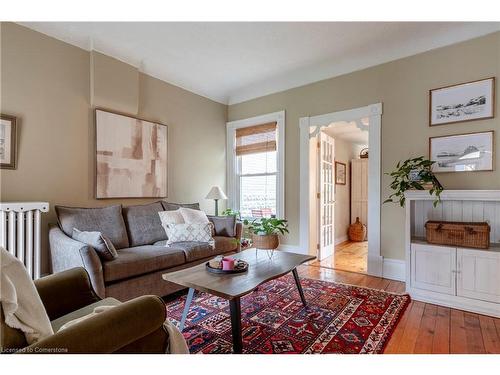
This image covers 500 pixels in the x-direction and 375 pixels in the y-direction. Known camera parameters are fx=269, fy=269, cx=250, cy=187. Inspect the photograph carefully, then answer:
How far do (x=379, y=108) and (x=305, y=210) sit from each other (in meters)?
1.65

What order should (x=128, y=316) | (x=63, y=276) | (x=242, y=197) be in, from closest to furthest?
(x=128, y=316) < (x=63, y=276) < (x=242, y=197)

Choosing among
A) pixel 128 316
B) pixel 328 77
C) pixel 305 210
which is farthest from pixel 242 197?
pixel 128 316

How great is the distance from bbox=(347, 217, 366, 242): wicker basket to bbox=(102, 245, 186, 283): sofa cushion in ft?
13.6

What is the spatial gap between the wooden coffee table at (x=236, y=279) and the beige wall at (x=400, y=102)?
→ 1.68 metres

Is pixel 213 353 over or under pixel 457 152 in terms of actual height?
under

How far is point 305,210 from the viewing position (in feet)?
13.0

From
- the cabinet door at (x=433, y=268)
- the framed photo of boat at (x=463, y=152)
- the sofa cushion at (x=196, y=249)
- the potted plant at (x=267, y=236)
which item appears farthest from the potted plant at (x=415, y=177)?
the sofa cushion at (x=196, y=249)

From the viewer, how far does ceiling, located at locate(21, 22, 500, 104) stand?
2.79 metres

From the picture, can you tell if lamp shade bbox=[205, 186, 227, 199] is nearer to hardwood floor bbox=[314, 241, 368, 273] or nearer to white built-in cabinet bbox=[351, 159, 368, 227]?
hardwood floor bbox=[314, 241, 368, 273]

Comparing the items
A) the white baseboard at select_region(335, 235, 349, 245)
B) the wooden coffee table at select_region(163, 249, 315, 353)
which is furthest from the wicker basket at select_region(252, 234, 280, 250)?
the white baseboard at select_region(335, 235, 349, 245)

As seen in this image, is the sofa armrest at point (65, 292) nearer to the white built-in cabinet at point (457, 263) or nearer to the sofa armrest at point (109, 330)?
the sofa armrest at point (109, 330)

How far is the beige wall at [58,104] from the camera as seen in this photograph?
256cm

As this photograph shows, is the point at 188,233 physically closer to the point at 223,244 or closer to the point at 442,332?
the point at 223,244
